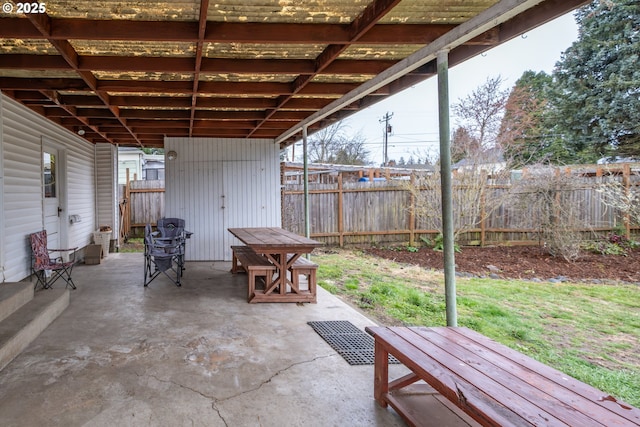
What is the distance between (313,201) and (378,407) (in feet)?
21.9

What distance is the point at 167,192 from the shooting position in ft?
23.2

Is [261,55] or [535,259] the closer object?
[261,55]

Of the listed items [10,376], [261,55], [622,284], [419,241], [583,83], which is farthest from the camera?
[583,83]

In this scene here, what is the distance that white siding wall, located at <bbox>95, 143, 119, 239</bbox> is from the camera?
27.2ft

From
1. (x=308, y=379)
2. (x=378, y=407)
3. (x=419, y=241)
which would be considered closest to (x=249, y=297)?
(x=308, y=379)

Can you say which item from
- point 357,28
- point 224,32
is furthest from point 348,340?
point 224,32

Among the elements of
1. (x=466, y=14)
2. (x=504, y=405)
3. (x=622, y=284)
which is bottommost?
(x=622, y=284)

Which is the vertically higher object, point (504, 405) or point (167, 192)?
point (167, 192)

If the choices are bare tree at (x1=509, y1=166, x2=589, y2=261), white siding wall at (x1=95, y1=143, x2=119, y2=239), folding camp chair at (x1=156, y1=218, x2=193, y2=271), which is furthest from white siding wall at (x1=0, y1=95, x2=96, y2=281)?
bare tree at (x1=509, y1=166, x2=589, y2=261)

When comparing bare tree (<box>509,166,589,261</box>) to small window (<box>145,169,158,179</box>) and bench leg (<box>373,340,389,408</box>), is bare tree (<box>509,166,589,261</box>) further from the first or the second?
small window (<box>145,169,158,179</box>)

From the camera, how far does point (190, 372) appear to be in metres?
2.57

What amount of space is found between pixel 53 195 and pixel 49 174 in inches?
15.3

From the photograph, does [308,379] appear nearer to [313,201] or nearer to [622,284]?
[622,284]

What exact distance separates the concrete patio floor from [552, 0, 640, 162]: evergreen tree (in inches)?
425
